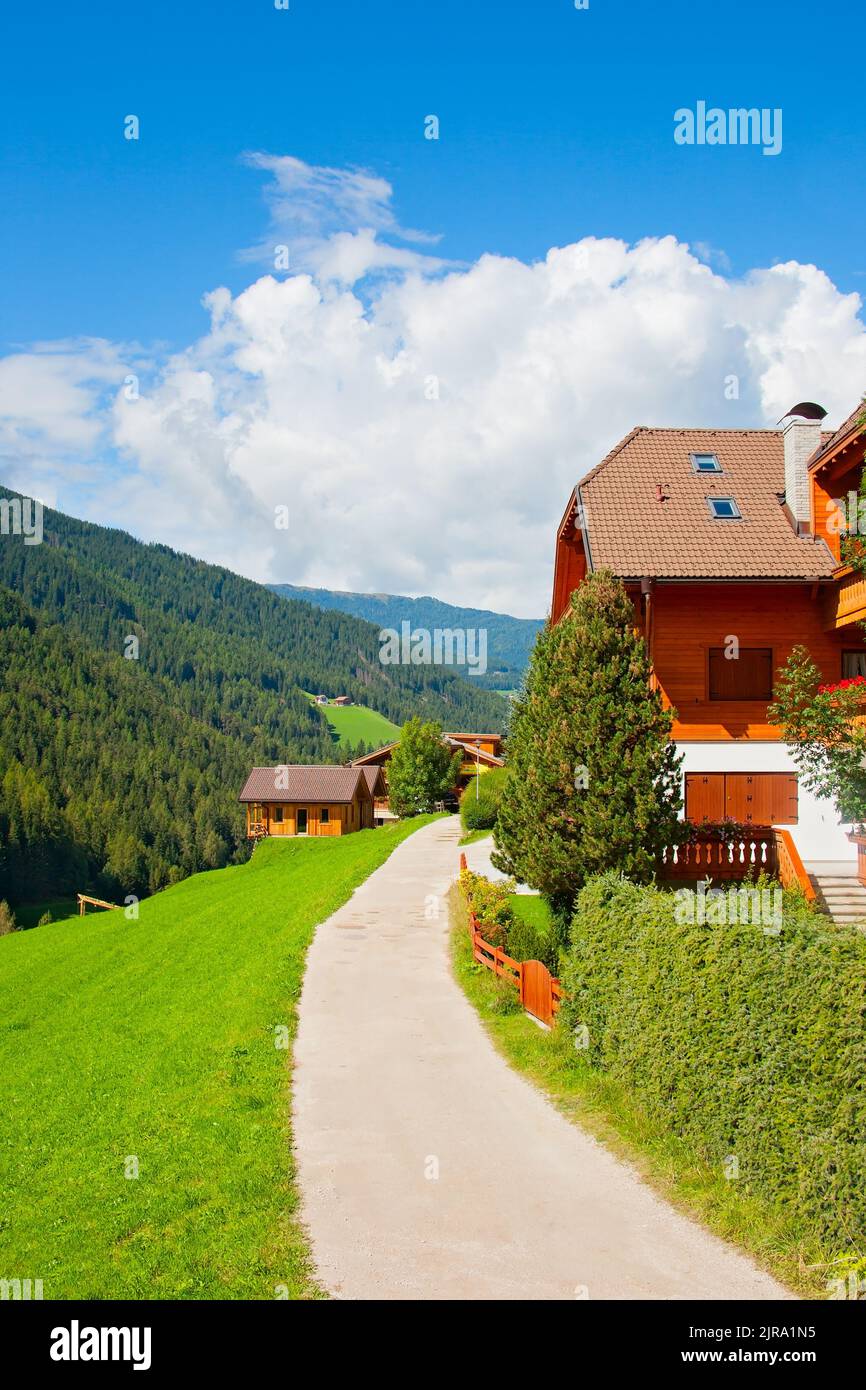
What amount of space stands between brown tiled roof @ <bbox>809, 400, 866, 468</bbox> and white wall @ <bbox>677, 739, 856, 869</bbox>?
7.56 metres

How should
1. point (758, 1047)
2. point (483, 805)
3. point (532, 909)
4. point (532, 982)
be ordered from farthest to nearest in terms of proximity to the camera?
point (483, 805) < point (532, 909) < point (532, 982) < point (758, 1047)

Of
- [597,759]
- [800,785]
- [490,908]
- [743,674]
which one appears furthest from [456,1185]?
[743,674]

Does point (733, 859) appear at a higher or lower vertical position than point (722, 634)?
lower

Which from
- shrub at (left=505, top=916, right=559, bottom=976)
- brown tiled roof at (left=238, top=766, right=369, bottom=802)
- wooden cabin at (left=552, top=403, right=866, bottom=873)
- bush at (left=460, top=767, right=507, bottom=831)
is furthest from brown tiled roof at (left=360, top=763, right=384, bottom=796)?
shrub at (left=505, top=916, right=559, bottom=976)

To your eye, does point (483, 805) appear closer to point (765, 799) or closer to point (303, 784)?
point (765, 799)

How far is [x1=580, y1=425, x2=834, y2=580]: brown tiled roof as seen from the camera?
2403 cm

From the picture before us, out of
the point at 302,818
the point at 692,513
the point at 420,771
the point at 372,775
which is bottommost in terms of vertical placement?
the point at 302,818

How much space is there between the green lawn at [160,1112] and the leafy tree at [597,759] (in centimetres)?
606

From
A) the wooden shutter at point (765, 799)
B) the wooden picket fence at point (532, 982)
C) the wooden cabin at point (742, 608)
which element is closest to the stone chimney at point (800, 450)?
the wooden cabin at point (742, 608)

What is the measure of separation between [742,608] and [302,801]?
53.6 m

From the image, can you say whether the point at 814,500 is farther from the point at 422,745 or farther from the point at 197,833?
the point at 197,833

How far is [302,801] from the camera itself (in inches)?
2911
